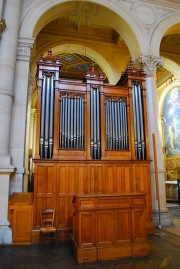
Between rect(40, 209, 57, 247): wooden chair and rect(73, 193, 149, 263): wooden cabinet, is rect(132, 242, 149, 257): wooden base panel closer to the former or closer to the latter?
rect(73, 193, 149, 263): wooden cabinet

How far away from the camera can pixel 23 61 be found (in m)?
5.96

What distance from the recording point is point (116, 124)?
Answer: 19.5 ft

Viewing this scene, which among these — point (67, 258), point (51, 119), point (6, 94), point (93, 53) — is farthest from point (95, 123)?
point (93, 53)

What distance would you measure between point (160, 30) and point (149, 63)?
1.35 metres

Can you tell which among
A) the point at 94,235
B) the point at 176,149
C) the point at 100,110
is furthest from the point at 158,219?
the point at 176,149

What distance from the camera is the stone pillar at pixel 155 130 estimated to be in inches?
233

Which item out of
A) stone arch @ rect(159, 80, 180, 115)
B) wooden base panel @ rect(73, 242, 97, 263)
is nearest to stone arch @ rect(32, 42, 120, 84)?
stone arch @ rect(159, 80, 180, 115)

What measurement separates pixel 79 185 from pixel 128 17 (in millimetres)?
5368

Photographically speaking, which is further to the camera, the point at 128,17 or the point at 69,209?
the point at 128,17

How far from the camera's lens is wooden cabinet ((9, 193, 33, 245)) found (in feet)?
15.1

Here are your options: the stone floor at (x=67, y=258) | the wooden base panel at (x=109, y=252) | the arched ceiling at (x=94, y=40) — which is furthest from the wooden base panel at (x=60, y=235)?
the arched ceiling at (x=94, y=40)

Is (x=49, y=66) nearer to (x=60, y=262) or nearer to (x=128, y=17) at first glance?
(x=128, y=17)

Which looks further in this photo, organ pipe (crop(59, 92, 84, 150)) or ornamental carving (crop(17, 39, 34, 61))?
ornamental carving (crop(17, 39, 34, 61))

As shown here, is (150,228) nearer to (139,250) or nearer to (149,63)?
(139,250)
